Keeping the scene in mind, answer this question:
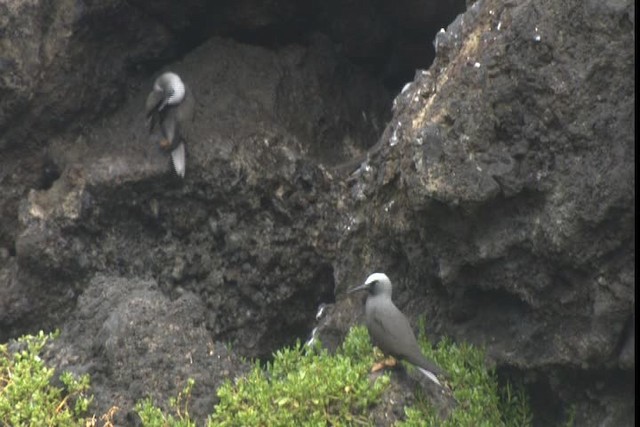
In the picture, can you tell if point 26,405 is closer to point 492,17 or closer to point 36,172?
point 36,172

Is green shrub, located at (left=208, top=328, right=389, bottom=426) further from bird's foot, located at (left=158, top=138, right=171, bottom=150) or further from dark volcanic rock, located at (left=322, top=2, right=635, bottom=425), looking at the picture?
bird's foot, located at (left=158, top=138, right=171, bottom=150)

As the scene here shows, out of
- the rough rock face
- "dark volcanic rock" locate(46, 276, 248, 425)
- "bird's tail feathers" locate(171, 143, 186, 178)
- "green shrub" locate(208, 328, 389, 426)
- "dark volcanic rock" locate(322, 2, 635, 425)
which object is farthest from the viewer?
"bird's tail feathers" locate(171, 143, 186, 178)

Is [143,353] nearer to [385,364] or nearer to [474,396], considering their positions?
[385,364]

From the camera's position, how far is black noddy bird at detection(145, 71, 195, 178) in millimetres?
8875

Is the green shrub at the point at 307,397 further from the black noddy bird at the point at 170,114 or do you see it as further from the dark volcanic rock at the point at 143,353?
the black noddy bird at the point at 170,114

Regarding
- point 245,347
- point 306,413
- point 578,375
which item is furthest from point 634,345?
point 245,347

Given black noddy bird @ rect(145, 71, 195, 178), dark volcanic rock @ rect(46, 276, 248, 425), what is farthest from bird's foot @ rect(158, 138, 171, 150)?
dark volcanic rock @ rect(46, 276, 248, 425)

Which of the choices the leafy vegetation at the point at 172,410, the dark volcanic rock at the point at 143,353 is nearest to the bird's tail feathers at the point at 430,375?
the dark volcanic rock at the point at 143,353

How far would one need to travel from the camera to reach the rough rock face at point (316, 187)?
6996 mm

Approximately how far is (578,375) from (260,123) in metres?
3.35

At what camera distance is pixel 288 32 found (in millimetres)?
9695

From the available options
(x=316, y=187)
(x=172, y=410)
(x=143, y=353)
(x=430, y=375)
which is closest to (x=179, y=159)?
(x=316, y=187)

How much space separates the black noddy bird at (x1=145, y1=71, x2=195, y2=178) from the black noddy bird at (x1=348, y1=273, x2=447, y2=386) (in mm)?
1968

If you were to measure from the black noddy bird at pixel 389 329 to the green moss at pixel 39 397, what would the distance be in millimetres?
1877
